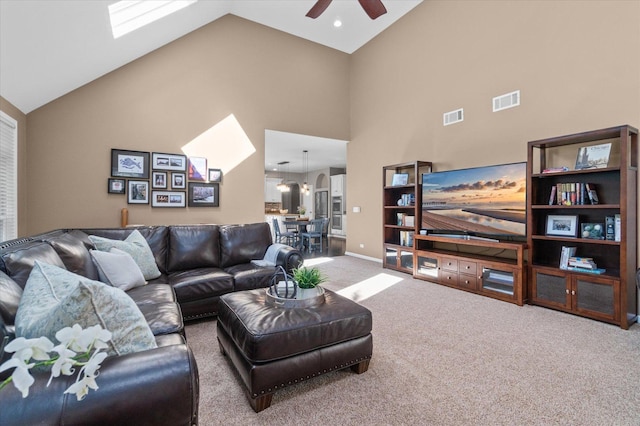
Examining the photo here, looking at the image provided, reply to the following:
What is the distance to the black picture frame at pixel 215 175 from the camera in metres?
5.54

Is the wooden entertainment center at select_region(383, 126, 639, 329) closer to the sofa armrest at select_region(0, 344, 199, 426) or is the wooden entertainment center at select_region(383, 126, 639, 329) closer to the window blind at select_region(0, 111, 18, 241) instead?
the sofa armrest at select_region(0, 344, 199, 426)

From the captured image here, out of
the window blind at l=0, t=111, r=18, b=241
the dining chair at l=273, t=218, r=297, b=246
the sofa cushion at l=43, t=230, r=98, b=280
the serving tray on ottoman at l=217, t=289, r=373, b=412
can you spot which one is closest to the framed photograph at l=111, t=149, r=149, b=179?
the window blind at l=0, t=111, r=18, b=241

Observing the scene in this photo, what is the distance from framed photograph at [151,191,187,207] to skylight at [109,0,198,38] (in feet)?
7.52

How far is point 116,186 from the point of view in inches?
191

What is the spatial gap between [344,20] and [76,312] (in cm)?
631

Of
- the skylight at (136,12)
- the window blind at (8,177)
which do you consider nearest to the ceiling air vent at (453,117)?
the skylight at (136,12)

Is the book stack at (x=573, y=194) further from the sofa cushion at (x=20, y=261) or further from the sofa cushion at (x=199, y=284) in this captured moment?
the sofa cushion at (x=20, y=261)

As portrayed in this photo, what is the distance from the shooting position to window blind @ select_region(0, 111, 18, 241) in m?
3.57

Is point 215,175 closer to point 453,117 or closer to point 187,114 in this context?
point 187,114

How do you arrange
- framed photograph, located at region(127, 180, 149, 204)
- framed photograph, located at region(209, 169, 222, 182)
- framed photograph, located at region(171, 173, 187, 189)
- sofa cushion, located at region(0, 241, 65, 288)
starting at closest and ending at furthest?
sofa cushion, located at region(0, 241, 65, 288) → framed photograph, located at region(127, 180, 149, 204) → framed photograph, located at region(171, 173, 187, 189) → framed photograph, located at region(209, 169, 222, 182)

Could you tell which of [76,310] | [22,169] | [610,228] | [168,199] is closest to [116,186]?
[168,199]

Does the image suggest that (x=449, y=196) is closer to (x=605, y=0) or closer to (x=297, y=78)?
(x=605, y=0)

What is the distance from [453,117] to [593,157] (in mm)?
2002

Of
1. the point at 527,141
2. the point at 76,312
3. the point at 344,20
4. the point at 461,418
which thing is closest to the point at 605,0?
the point at 527,141
